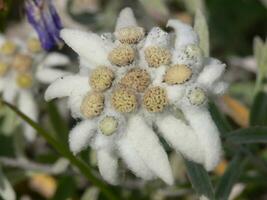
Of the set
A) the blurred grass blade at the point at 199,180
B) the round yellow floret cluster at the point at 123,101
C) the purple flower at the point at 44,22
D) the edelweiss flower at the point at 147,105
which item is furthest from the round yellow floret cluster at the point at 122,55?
the purple flower at the point at 44,22

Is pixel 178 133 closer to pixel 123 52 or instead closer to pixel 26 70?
pixel 123 52

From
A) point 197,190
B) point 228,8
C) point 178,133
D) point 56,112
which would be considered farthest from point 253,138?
point 228,8

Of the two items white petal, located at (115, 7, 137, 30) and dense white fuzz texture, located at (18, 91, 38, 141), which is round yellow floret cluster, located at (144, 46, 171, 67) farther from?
dense white fuzz texture, located at (18, 91, 38, 141)

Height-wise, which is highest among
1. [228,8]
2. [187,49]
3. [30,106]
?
[187,49]

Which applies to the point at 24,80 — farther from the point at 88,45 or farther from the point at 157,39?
the point at 157,39

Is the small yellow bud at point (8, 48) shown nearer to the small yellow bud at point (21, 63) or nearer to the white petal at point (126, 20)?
the small yellow bud at point (21, 63)

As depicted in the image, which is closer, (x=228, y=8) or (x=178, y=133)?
(x=178, y=133)
